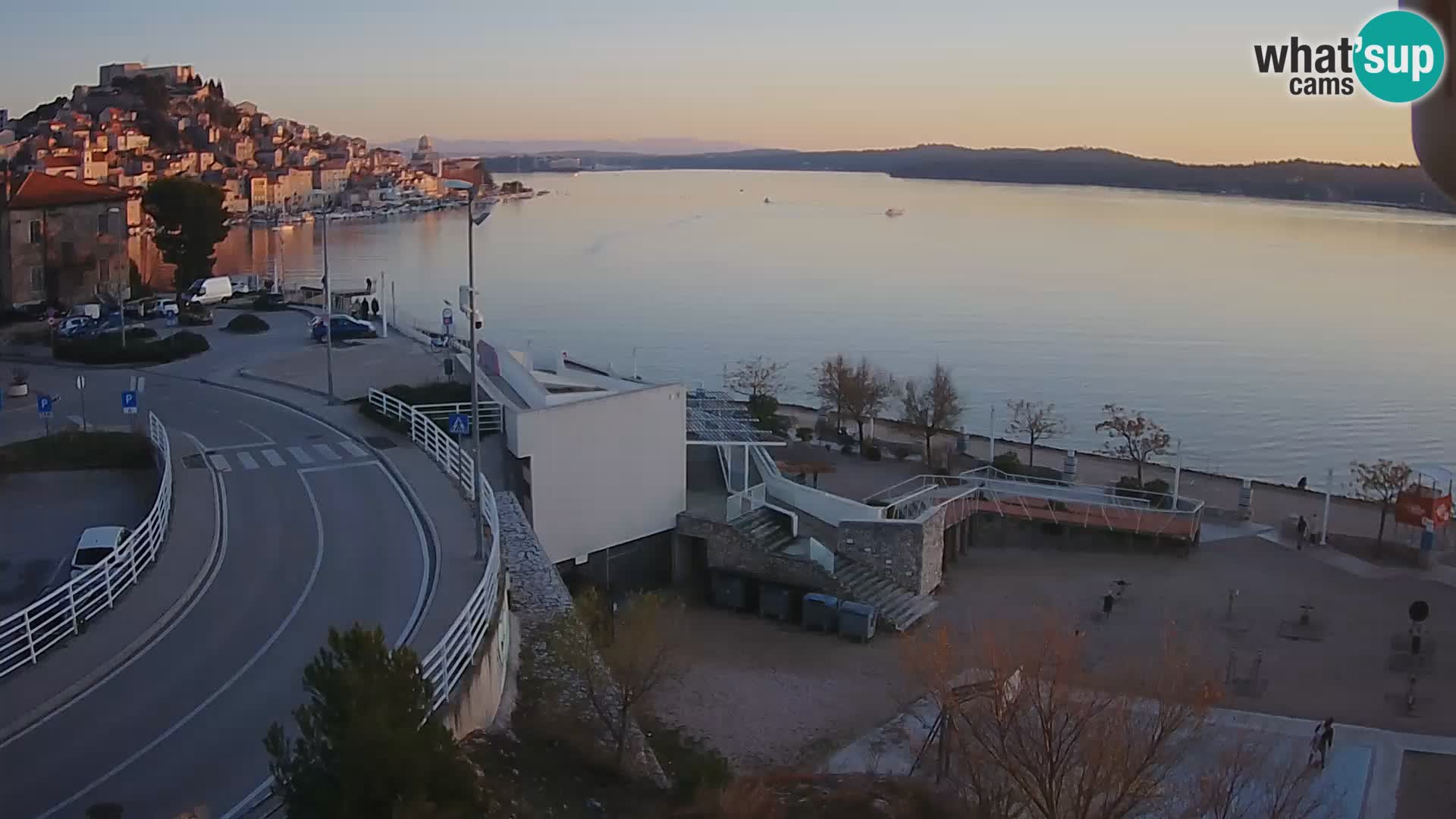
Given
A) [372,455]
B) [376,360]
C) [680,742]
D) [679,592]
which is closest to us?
[680,742]

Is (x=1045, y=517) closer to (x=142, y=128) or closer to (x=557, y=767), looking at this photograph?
(x=557, y=767)

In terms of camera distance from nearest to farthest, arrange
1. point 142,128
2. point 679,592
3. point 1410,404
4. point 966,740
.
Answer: point 966,740 → point 679,592 → point 1410,404 → point 142,128

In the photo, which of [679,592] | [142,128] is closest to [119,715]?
[679,592]

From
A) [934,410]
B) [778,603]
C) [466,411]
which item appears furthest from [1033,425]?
[466,411]

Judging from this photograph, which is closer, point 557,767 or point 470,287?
point 557,767

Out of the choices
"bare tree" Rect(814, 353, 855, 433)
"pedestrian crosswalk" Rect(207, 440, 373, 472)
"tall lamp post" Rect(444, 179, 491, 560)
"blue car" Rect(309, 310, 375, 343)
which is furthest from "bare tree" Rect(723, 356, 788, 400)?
"tall lamp post" Rect(444, 179, 491, 560)

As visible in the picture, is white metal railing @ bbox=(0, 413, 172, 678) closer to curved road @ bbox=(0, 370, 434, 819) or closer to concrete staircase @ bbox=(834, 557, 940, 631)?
curved road @ bbox=(0, 370, 434, 819)

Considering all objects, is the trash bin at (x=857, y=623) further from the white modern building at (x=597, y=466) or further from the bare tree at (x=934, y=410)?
the bare tree at (x=934, y=410)
